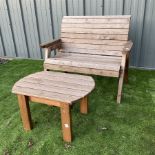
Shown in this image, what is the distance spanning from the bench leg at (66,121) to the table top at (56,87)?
0.08m

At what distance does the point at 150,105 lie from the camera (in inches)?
113

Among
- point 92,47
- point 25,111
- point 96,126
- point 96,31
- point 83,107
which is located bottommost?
point 96,126

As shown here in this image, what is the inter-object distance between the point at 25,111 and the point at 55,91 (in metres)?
0.43

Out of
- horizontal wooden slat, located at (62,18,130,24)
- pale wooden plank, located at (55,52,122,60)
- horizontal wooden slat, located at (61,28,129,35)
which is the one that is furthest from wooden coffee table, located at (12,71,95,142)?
horizontal wooden slat, located at (62,18,130,24)

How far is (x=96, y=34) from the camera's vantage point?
3299mm

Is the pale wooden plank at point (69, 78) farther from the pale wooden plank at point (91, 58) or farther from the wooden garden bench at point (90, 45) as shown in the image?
the pale wooden plank at point (91, 58)

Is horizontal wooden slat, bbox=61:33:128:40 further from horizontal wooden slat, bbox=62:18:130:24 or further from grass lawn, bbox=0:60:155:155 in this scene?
grass lawn, bbox=0:60:155:155

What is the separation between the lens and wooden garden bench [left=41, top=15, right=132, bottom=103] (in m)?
2.91

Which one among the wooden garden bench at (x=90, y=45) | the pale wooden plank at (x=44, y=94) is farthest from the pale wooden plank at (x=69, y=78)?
the wooden garden bench at (x=90, y=45)

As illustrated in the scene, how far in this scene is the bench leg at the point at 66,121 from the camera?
→ 6.67 feet

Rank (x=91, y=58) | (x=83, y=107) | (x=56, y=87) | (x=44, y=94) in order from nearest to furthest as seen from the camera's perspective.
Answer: (x=44, y=94) < (x=56, y=87) < (x=83, y=107) < (x=91, y=58)

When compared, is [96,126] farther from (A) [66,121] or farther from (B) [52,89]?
(B) [52,89]

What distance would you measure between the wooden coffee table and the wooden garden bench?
0.44m

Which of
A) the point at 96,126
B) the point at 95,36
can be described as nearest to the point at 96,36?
the point at 95,36
